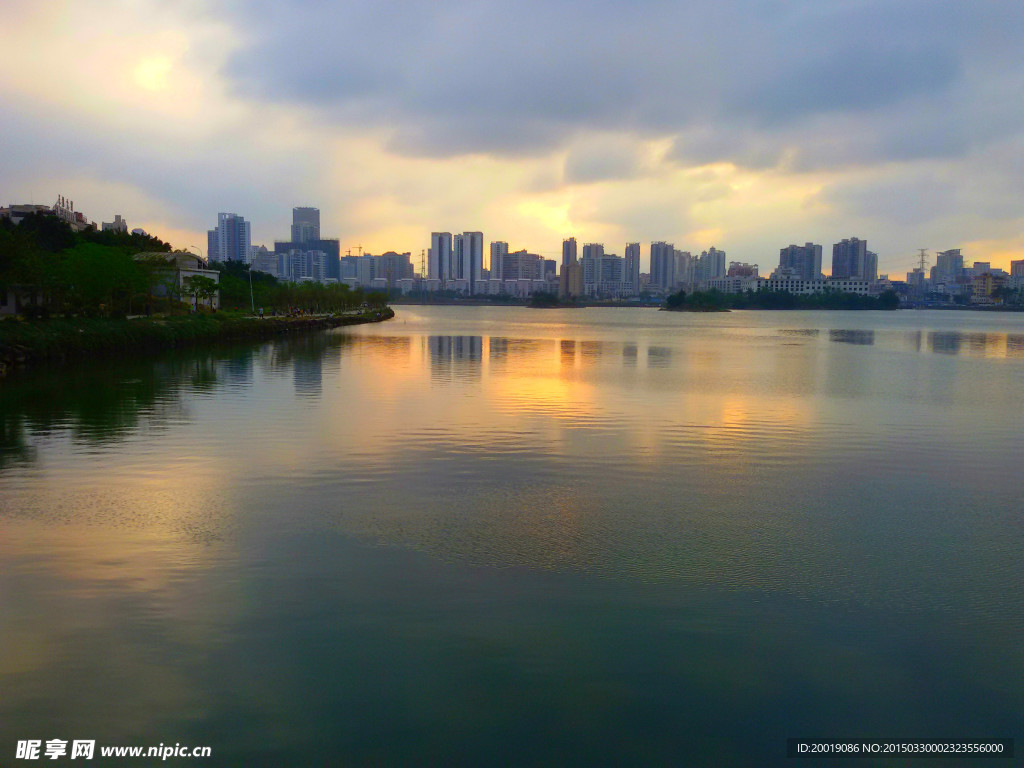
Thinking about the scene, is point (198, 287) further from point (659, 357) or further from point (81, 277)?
point (659, 357)

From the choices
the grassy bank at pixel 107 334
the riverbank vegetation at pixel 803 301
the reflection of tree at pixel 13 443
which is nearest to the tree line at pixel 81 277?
the grassy bank at pixel 107 334

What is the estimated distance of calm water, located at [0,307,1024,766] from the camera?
17.8ft

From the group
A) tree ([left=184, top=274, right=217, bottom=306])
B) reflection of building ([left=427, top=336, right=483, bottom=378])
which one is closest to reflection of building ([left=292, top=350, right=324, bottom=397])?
reflection of building ([left=427, top=336, right=483, bottom=378])

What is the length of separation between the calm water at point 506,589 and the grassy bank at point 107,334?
1557 cm

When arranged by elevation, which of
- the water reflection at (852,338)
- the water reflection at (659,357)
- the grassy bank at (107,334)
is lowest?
the water reflection at (659,357)

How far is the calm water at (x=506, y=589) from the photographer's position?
17.8 ft

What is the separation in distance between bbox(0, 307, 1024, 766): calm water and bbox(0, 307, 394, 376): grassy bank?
15.6 meters

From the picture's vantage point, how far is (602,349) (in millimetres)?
44281

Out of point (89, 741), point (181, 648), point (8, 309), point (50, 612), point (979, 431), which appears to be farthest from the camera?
point (8, 309)

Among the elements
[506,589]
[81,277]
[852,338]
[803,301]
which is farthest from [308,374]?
[803,301]

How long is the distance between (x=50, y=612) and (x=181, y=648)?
4.79 feet

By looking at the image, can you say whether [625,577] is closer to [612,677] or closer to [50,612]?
[612,677]

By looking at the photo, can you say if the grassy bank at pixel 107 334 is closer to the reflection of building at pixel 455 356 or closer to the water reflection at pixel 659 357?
the reflection of building at pixel 455 356

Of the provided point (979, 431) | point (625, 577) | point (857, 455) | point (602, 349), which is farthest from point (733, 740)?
point (602, 349)
